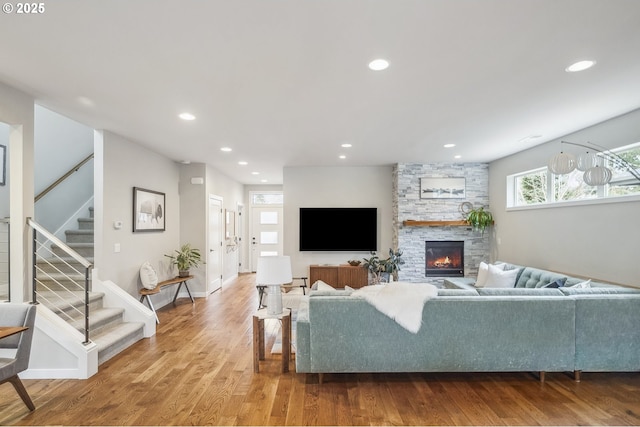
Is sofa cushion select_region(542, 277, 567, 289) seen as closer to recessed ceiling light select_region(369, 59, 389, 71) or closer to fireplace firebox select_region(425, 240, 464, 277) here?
fireplace firebox select_region(425, 240, 464, 277)

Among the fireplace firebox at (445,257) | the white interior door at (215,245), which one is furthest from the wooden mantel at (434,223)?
the white interior door at (215,245)

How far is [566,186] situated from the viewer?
4645 mm

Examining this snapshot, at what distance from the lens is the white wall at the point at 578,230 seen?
143 inches

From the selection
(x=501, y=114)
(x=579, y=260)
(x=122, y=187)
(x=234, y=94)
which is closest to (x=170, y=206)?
(x=122, y=187)

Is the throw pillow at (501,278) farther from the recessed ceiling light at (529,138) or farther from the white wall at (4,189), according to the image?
the white wall at (4,189)

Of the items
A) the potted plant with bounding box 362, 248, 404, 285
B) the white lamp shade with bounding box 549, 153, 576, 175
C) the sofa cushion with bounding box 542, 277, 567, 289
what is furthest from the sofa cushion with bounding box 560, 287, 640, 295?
the potted plant with bounding box 362, 248, 404, 285

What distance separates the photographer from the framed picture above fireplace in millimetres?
6434

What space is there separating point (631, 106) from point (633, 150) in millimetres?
538

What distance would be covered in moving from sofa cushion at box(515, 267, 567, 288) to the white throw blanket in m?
2.24

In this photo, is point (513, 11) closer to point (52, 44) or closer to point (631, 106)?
point (631, 106)

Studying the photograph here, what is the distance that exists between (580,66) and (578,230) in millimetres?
2568

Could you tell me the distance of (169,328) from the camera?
4500 millimetres

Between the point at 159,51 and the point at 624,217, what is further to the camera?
the point at 624,217

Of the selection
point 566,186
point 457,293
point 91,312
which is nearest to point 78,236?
point 91,312
